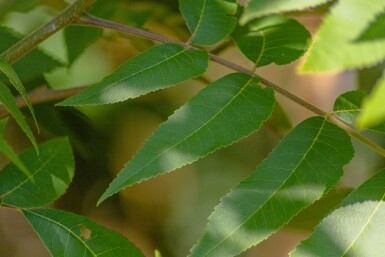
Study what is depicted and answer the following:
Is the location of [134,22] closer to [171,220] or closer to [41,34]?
[41,34]

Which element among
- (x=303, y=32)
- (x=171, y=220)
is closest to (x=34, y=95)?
(x=303, y=32)

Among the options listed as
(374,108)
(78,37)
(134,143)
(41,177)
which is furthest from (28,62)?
(374,108)

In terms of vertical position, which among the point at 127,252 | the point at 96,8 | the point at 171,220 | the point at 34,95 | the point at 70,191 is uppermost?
the point at 96,8

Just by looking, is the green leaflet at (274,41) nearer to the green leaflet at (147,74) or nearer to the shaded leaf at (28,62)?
the green leaflet at (147,74)

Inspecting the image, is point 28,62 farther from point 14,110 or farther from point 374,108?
point 374,108

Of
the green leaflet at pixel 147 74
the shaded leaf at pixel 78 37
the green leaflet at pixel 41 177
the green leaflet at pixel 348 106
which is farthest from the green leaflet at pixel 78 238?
the shaded leaf at pixel 78 37

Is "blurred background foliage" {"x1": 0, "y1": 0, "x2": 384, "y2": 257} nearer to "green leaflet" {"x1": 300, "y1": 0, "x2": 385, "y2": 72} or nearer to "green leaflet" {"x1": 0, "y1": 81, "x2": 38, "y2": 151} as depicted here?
"green leaflet" {"x1": 0, "y1": 81, "x2": 38, "y2": 151}
